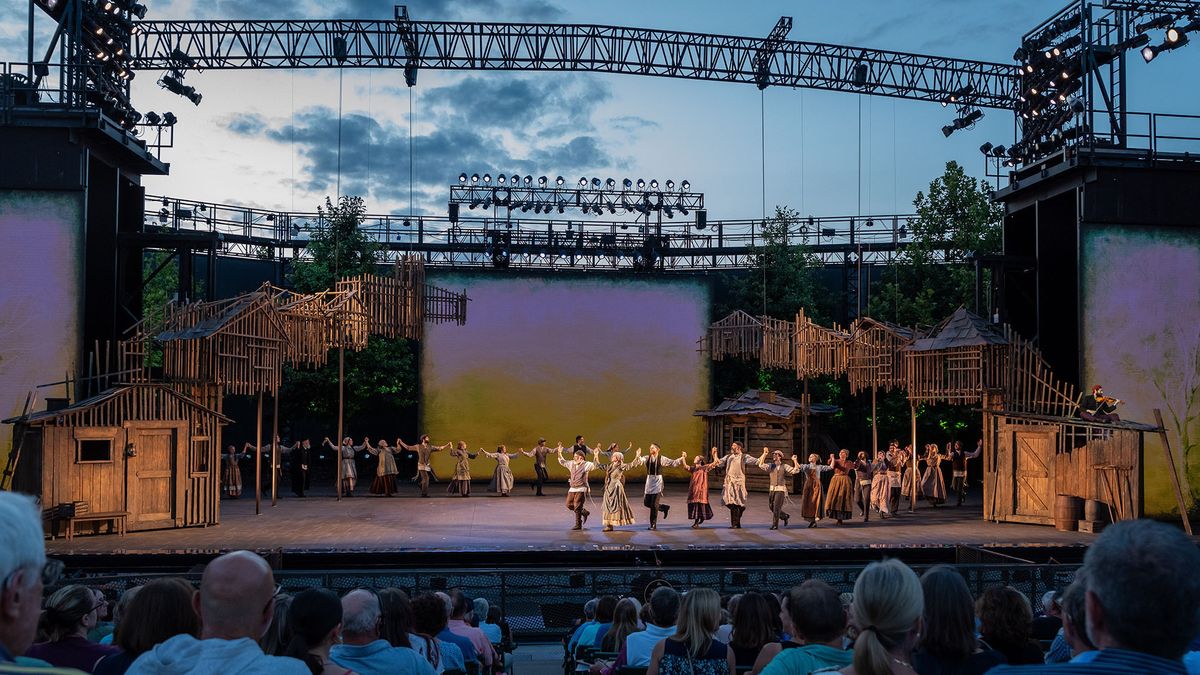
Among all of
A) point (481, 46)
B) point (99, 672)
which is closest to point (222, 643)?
point (99, 672)

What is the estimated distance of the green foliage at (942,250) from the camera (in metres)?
27.8

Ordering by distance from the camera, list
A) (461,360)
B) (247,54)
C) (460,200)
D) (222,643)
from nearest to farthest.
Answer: (222,643), (247,54), (461,360), (460,200)

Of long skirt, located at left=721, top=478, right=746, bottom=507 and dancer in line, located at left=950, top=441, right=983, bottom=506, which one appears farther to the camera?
dancer in line, located at left=950, top=441, right=983, bottom=506

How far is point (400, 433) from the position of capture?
30312mm

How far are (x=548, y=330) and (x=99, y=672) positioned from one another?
25.6m

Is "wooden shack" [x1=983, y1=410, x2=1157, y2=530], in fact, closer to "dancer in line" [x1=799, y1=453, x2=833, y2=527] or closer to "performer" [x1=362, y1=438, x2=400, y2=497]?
"dancer in line" [x1=799, y1=453, x2=833, y2=527]

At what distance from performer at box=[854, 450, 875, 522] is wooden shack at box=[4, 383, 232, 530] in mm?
11349

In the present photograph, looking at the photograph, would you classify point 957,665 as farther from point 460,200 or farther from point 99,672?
point 460,200

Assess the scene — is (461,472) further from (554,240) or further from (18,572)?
(18,572)

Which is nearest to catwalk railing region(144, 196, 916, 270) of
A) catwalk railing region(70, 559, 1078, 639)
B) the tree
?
the tree

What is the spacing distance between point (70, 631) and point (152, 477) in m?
13.0

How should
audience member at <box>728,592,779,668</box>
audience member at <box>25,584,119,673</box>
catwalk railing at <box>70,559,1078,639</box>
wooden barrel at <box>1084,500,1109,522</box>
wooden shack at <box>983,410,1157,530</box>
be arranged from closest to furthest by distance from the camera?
audience member at <box>25,584,119,673</box>
audience member at <box>728,592,779,668</box>
catwalk railing at <box>70,559,1078,639</box>
wooden shack at <box>983,410,1157,530</box>
wooden barrel at <box>1084,500,1109,522</box>

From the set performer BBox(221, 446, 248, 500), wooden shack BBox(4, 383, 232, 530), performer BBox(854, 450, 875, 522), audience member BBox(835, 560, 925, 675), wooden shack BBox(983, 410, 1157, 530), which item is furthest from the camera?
performer BBox(221, 446, 248, 500)

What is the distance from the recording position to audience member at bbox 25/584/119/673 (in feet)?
13.7
